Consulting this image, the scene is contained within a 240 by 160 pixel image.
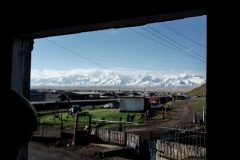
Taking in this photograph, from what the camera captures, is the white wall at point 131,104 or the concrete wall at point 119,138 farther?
the white wall at point 131,104

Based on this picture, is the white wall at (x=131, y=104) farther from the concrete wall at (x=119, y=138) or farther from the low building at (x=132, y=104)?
the concrete wall at (x=119, y=138)

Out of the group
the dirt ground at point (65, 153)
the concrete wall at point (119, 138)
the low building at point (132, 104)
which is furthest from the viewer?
the low building at point (132, 104)

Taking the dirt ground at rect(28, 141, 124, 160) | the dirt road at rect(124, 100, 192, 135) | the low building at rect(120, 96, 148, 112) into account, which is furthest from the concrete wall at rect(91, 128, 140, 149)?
the low building at rect(120, 96, 148, 112)

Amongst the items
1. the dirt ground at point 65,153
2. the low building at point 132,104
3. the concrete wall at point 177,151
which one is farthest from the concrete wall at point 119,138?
the low building at point 132,104

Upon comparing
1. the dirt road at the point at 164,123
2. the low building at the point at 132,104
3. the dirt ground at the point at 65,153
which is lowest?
the dirt road at the point at 164,123

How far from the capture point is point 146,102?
41.5 m

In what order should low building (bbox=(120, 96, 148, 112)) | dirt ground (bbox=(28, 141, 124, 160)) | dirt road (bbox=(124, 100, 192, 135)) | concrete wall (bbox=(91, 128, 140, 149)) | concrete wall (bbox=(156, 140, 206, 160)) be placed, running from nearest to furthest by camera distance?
dirt ground (bbox=(28, 141, 124, 160)), concrete wall (bbox=(156, 140, 206, 160)), concrete wall (bbox=(91, 128, 140, 149)), dirt road (bbox=(124, 100, 192, 135)), low building (bbox=(120, 96, 148, 112))

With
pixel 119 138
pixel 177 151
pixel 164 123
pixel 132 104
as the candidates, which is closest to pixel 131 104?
pixel 132 104

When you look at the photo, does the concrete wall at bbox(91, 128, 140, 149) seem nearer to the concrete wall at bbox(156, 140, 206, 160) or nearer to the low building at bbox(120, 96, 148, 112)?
the concrete wall at bbox(156, 140, 206, 160)

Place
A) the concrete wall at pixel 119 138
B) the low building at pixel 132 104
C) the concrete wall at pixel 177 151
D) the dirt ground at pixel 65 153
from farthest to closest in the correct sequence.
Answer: the low building at pixel 132 104
the concrete wall at pixel 119 138
the concrete wall at pixel 177 151
the dirt ground at pixel 65 153

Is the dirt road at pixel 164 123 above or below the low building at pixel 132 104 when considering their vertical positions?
below
